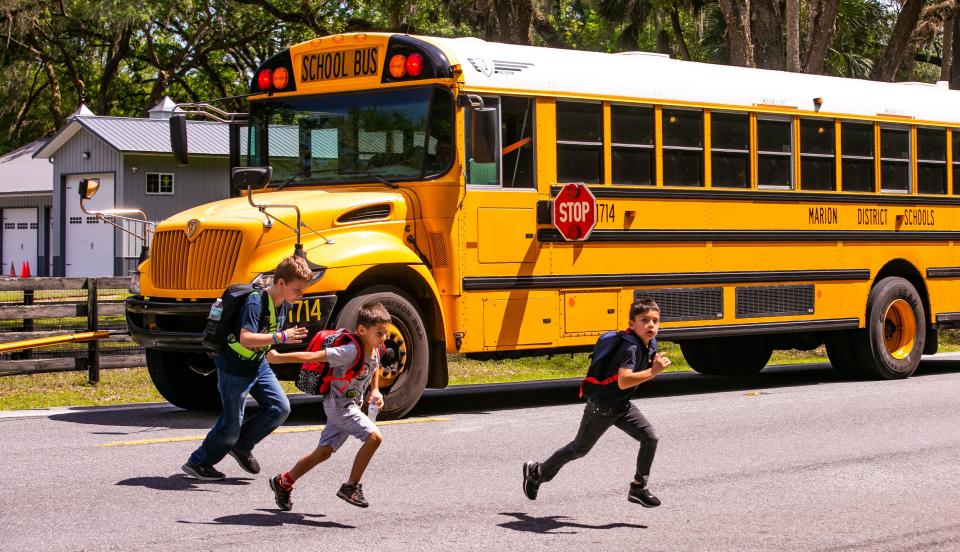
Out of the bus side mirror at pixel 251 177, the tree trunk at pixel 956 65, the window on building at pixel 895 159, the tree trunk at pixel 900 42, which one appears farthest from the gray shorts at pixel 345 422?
the tree trunk at pixel 956 65

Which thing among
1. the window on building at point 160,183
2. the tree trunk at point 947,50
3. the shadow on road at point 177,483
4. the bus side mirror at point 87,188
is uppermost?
the tree trunk at point 947,50

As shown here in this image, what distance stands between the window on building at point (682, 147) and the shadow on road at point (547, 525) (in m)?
6.13

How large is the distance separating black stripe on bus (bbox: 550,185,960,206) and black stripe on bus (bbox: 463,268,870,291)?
28.0 inches

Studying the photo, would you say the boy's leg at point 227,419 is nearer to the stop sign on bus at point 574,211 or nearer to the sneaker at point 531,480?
the sneaker at point 531,480

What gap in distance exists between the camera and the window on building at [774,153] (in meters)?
13.8

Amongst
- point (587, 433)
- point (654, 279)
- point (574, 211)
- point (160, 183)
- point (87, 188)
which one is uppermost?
point (160, 183)

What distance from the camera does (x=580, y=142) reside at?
1223 cm

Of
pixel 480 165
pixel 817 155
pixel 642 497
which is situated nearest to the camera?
pixel 642 497

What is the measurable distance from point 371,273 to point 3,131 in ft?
149

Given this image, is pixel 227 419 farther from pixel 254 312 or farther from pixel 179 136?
pixel 179 136

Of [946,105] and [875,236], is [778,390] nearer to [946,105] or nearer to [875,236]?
[875,236]

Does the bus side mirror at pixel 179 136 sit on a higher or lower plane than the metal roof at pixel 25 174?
lower

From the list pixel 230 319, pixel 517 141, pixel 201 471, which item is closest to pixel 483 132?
pixel 517 141

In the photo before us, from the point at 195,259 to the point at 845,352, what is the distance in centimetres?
757
